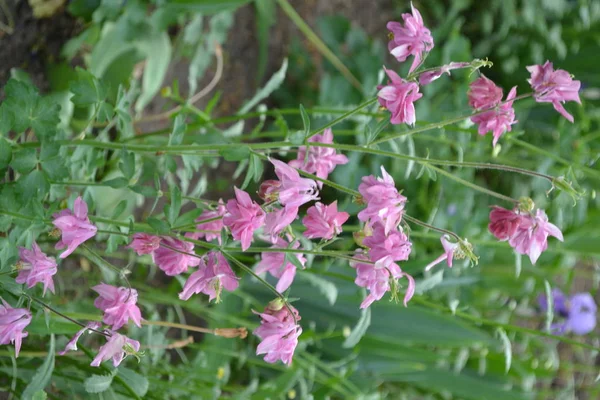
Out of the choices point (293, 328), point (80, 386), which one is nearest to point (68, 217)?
point (293, 328)

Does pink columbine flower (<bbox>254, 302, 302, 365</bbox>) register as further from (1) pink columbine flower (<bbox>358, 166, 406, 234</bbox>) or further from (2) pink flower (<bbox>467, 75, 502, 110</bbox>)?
(2) pink flower (<bbox>467, 75, 502, 110</bbox>)

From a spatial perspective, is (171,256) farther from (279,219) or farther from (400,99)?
(400,99)

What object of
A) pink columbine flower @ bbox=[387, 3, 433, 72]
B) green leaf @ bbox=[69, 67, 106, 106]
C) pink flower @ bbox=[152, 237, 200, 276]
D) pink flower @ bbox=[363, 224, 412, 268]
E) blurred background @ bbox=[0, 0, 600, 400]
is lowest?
blurred background @ bbox=[0, 0, 600, 400]

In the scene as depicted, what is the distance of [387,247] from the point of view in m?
Result: 0.63

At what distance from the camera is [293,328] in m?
0.66

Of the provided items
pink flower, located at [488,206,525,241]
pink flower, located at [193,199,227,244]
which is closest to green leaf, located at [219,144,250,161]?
pink flower, located at [193,199,227,244]

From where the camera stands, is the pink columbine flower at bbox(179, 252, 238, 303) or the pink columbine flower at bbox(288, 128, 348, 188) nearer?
the pink columbine flower at bbox(179, 252, 238, 303)

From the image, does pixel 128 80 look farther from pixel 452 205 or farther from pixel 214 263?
pixel 452 205

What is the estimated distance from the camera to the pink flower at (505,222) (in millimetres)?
669

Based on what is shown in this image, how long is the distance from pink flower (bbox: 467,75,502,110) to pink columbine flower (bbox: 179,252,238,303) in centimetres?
33

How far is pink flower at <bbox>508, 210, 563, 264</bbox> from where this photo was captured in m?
0.67

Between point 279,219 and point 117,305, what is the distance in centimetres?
19

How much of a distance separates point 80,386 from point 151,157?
1.17ft

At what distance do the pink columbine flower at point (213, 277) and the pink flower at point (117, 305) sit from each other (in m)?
0.05
